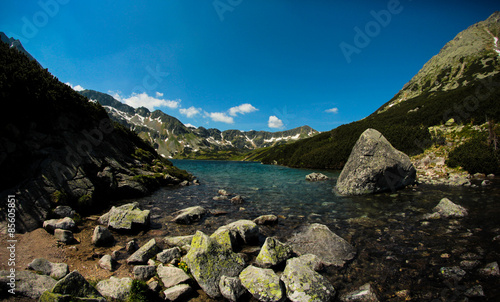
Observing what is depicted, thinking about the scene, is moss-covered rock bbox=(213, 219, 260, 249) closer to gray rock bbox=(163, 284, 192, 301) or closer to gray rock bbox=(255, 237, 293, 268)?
gray rock bbox=(255, 237, 293, 268)

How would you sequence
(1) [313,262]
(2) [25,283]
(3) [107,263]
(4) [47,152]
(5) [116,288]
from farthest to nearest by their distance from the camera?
(4) [47,152], (1) [313,262], (3) [107,263], (5) [116,288], (2) [25,283]

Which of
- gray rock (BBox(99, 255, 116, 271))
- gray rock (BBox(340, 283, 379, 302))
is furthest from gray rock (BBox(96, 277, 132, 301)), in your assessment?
gray rock (BBox(340, 283, 379, 302))

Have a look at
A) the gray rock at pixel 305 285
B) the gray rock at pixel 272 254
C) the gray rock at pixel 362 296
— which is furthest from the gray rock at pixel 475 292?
the gray rock at pixel 272 254

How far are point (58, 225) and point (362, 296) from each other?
13.8m

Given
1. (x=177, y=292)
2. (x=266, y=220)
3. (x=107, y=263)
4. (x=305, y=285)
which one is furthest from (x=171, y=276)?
(x=266, y=220)

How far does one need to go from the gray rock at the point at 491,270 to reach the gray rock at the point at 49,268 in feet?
45.4

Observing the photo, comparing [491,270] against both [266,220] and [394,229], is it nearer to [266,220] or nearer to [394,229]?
[394,229]

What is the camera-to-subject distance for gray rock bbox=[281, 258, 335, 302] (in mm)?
5500

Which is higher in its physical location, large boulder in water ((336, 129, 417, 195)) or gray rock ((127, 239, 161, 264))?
large boulder in water ((336, 129, 417, 195))

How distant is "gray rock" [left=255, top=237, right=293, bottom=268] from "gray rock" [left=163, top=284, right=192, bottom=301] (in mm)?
2713

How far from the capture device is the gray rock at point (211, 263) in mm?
6121

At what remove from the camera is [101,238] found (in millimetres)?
8758

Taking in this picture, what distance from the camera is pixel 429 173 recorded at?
88.5ft

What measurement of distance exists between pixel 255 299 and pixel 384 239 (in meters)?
7.53
